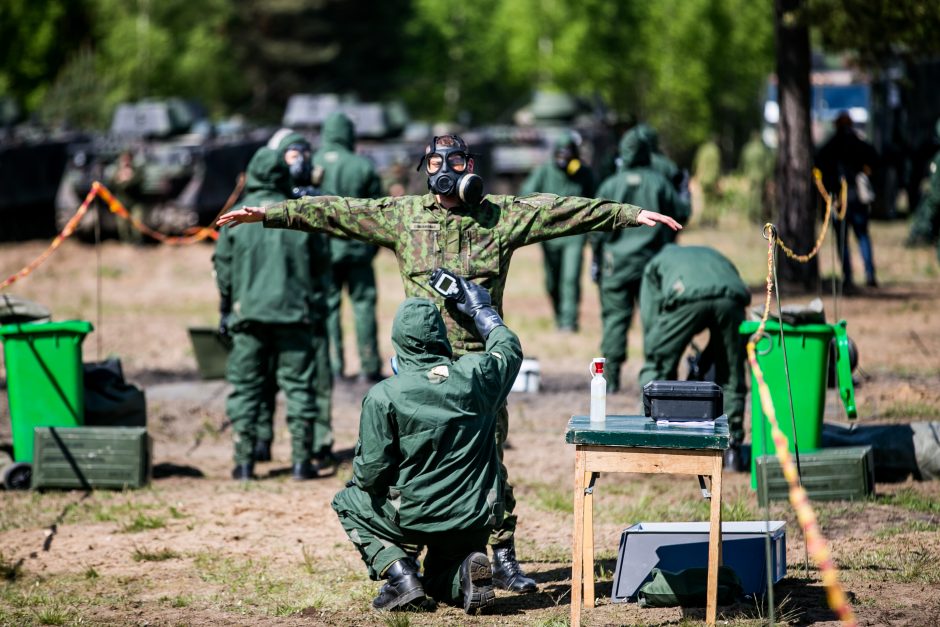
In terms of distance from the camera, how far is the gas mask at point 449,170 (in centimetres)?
686

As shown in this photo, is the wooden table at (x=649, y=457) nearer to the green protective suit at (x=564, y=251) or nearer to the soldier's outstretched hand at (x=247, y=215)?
the soldier's outstretched hand at (x=247, y=215)

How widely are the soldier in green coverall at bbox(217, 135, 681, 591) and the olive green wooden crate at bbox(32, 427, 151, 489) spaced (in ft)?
9.50

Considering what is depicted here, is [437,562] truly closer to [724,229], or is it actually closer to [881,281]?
[881,281]

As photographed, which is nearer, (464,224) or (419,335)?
(419,335)

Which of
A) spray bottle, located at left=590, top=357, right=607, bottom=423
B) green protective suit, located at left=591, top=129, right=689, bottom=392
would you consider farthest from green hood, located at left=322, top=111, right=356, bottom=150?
spray bottle, located at left=590, top=357, right=607, bottom=423

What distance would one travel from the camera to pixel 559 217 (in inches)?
275

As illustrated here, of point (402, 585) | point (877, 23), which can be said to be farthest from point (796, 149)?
point (402, 585)

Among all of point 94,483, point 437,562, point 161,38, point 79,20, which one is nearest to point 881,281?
point 94,483

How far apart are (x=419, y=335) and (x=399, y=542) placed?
940mm

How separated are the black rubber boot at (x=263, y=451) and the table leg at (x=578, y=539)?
15.1 feet

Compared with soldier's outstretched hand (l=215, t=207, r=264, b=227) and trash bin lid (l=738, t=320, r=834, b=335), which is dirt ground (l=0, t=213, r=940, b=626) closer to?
trash bin lid (l=738, t=320, r=834, b=335)

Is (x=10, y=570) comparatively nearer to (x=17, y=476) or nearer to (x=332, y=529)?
(x=332, y=529)

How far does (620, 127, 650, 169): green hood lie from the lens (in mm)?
11766

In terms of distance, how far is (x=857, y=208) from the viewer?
59.0 ft
